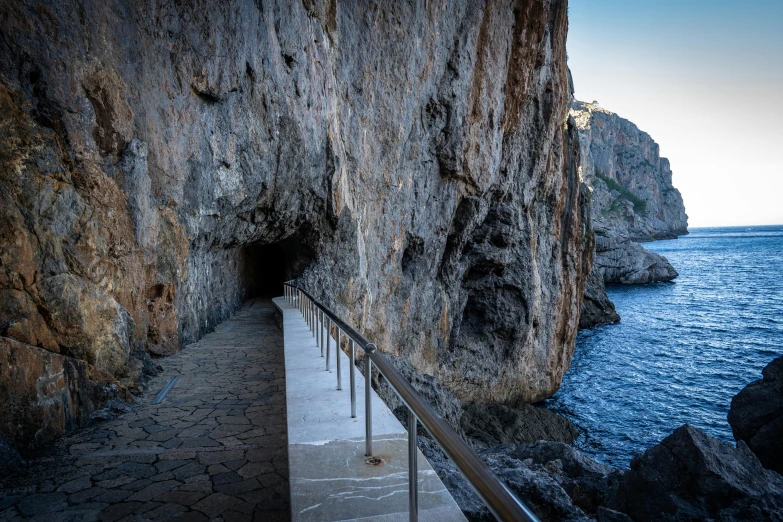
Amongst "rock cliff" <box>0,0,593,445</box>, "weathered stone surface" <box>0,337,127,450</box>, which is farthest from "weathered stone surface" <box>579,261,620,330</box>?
"weathered stone surface" <box>0,337,127,450</box>

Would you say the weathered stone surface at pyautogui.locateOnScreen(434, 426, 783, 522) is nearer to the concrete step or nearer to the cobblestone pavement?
the concrete step

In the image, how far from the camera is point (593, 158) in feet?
396

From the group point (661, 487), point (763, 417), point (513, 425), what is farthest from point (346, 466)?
point (513, 425)

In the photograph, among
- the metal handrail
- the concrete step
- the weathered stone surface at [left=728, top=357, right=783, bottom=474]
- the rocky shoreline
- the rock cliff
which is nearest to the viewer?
the metal handrail

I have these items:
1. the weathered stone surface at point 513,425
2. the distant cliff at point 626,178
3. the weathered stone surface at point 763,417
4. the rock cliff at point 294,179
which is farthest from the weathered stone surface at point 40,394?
the distant cliff at point 626,178

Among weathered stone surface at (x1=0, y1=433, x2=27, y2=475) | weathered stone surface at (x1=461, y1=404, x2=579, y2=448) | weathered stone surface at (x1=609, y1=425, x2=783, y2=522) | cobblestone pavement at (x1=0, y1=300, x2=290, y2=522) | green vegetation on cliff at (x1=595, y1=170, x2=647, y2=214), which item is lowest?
weathered stone surface at (x1=461, y1=404, x2=579, y2=448)

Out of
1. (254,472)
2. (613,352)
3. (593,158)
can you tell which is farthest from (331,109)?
(593,158)

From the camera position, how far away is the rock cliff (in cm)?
569

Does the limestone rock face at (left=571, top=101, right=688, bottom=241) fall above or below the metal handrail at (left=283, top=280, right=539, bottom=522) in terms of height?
above

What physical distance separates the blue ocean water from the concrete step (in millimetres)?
14983

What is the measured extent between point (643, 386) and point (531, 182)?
37.4ft

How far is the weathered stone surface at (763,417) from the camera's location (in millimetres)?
8852

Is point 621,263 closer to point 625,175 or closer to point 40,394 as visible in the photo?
point 40,394

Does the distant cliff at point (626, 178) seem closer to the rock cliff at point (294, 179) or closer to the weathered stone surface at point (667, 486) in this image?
the rock cliff at point (294, 179)
